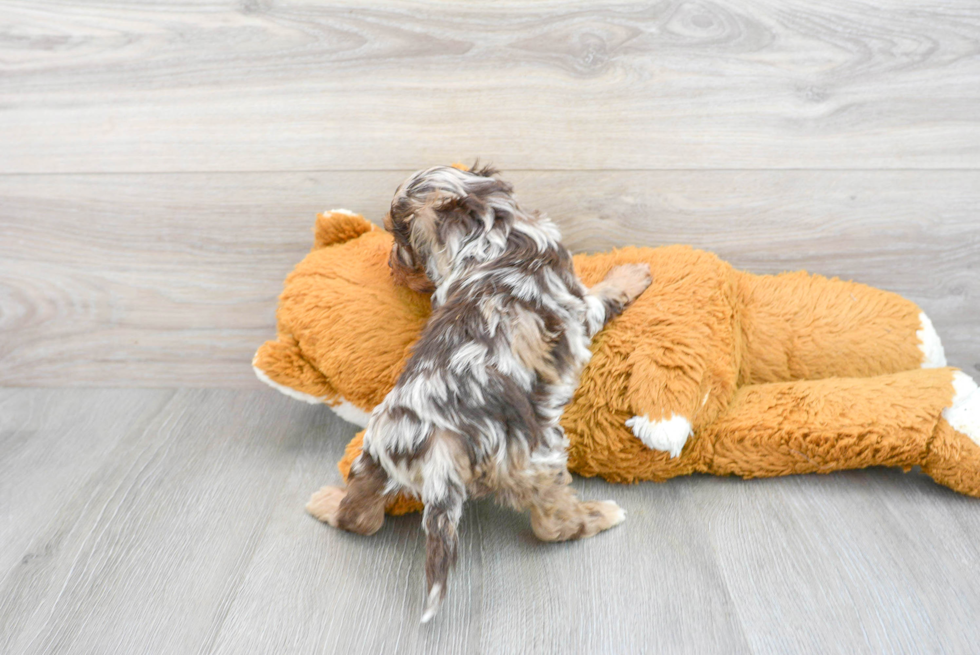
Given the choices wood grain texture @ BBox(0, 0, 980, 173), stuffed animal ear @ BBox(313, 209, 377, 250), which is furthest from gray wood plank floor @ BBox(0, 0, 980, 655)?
stuffed animal ear @ BBox(313, 209, 377, 250)

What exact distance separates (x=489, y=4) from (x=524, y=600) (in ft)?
5.41

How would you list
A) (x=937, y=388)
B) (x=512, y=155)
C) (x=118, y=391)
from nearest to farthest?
(x=937, y=388), (x=512, y=155), (x=118, y=391)

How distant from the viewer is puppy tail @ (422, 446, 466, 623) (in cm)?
148

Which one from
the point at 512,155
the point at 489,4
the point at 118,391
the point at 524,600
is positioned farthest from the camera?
the point at 118,391

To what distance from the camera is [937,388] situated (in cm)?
188

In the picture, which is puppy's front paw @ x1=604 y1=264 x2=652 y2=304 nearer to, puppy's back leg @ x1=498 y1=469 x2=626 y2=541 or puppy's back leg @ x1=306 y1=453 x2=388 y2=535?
puppy's back leg @ x1=498 y1=469 x2=626 y2=541

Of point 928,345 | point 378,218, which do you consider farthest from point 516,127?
Answer: point 928,345

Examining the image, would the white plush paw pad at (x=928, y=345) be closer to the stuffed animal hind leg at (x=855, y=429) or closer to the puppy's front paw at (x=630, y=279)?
the stuffed animal hind leg at (x=855, y=429)

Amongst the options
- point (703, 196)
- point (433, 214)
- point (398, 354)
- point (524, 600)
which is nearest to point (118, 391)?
point (398, 354)

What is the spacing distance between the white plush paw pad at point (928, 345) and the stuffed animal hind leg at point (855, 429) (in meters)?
0.13

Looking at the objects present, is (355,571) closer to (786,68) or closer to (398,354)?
(398,354)

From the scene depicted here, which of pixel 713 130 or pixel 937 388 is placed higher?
pixel 713 130

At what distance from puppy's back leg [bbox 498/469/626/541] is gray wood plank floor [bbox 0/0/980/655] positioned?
0.05 meters

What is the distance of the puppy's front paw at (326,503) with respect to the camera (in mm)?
1864
